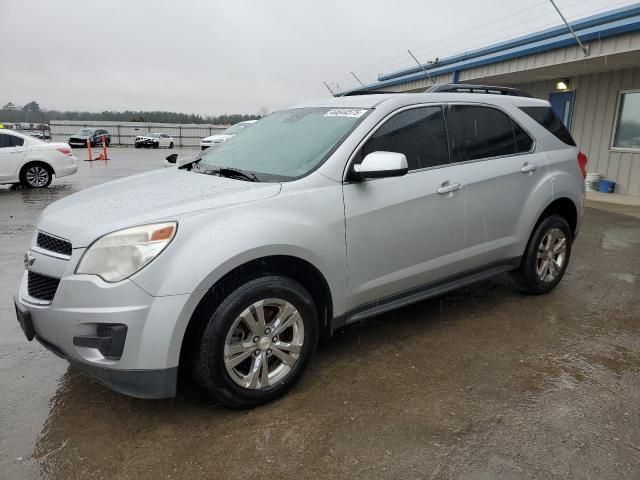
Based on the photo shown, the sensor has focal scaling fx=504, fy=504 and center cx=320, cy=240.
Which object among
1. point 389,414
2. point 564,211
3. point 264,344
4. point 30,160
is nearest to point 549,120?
point 564,211

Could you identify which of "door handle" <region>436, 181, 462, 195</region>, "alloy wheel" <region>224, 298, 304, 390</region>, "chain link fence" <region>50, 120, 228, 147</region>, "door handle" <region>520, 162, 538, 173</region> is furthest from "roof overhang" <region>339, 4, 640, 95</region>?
"chain link fence" <region>50, 120, 228, 147</region>

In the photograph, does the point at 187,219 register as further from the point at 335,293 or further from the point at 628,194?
the point at 628,194

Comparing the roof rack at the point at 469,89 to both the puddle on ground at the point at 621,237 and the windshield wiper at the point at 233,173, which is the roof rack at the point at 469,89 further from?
the puddle on ground at the point at 621,237

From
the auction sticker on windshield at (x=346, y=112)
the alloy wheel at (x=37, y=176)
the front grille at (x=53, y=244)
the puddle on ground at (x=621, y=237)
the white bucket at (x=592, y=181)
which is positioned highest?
the auction sticker on windshield at (x=346, y=112)

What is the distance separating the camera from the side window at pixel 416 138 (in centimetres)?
339

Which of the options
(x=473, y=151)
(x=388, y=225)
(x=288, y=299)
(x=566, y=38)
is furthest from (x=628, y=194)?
(x=288, y=299)

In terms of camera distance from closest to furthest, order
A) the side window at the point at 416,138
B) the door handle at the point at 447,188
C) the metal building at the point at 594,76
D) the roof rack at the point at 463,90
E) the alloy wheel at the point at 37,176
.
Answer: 1. the side window at the point at 416,138
2. the door handle at the point at 447,188
3. the roof rack at the point at 463,90
4. the metal building at the point at 594,76
5. the alloy wheel at the point at 37,176

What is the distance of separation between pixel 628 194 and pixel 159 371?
39.7 ft

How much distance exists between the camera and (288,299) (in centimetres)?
283

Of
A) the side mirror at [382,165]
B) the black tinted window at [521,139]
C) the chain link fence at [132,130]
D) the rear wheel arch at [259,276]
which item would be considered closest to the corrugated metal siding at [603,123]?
the black tinted window at [521,139]

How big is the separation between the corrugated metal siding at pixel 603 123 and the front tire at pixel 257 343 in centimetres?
1121

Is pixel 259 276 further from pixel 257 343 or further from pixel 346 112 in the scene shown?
Result: pixel 346 112

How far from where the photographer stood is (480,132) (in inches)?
157

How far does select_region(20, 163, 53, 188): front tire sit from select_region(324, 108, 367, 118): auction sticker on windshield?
10.9 metres
